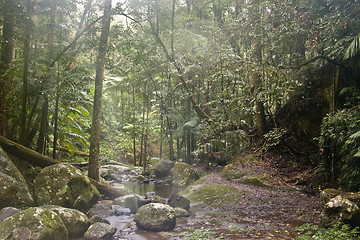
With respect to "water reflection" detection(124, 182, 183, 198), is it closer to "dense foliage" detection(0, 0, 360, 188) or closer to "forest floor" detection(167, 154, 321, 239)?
"dense foliage" detection(0, 0, 360, 188)

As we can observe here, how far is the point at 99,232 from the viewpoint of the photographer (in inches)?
227

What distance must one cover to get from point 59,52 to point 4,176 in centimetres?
564

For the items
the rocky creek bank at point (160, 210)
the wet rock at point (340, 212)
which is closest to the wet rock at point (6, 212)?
the rocky creek bank at point (160, 210)

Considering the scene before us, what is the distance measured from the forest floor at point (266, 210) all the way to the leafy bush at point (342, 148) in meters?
0.86

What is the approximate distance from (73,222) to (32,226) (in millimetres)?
1286

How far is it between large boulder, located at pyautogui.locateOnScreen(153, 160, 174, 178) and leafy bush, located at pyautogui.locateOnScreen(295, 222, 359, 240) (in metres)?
11.9

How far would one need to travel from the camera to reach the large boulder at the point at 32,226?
4.46 meters

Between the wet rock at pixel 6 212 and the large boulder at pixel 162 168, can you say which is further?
the large boulder at pixel 162 168

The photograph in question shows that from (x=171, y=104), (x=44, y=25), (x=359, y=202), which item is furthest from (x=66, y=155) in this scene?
(x=359, y=202)

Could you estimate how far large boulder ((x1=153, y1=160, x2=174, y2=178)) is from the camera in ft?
54.4

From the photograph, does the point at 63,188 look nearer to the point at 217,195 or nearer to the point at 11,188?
the point at 11,188

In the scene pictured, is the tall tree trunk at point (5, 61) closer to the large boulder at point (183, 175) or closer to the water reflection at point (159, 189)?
the water reflection at point (159, 189)

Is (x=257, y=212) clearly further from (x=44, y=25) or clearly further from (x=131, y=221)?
(x=44, y=25)

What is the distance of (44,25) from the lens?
10062 millimetres
